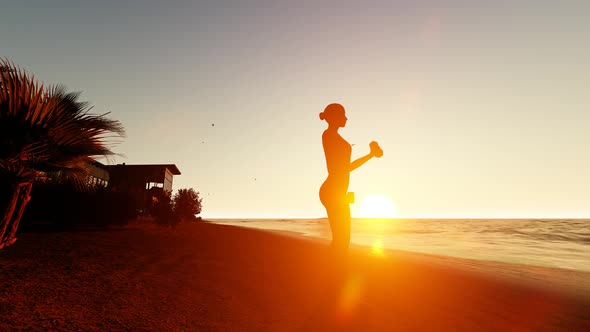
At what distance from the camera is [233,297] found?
11.0 ft

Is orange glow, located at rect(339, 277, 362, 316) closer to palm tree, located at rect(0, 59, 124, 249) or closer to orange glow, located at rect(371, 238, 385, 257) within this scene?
palm tree, located at rect(0, 59, 124, 249)

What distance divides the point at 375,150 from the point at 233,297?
7.51 ft

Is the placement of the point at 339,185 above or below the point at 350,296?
above

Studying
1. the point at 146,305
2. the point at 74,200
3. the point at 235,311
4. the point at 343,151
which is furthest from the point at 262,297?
the point at 74,200

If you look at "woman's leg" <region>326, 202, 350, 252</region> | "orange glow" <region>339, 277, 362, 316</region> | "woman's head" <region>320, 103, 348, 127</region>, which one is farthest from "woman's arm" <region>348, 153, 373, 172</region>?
"orange glow" <region>339, 277, 362, 316</region>

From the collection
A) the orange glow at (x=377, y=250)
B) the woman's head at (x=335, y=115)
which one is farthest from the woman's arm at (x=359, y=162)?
the orange glow at (x=377, y=250)

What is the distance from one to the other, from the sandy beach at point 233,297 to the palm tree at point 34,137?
802 mm

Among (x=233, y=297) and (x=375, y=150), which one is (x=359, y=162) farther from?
(x=233, y=297)

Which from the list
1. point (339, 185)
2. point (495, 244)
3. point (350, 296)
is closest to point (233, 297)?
point (350, 296)

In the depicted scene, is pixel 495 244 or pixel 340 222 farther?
pixel 495 244

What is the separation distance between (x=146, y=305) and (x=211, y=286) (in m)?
1.00

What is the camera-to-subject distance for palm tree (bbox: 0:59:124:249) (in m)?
3.14

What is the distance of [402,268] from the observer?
6434mm

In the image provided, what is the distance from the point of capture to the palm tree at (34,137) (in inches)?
124
